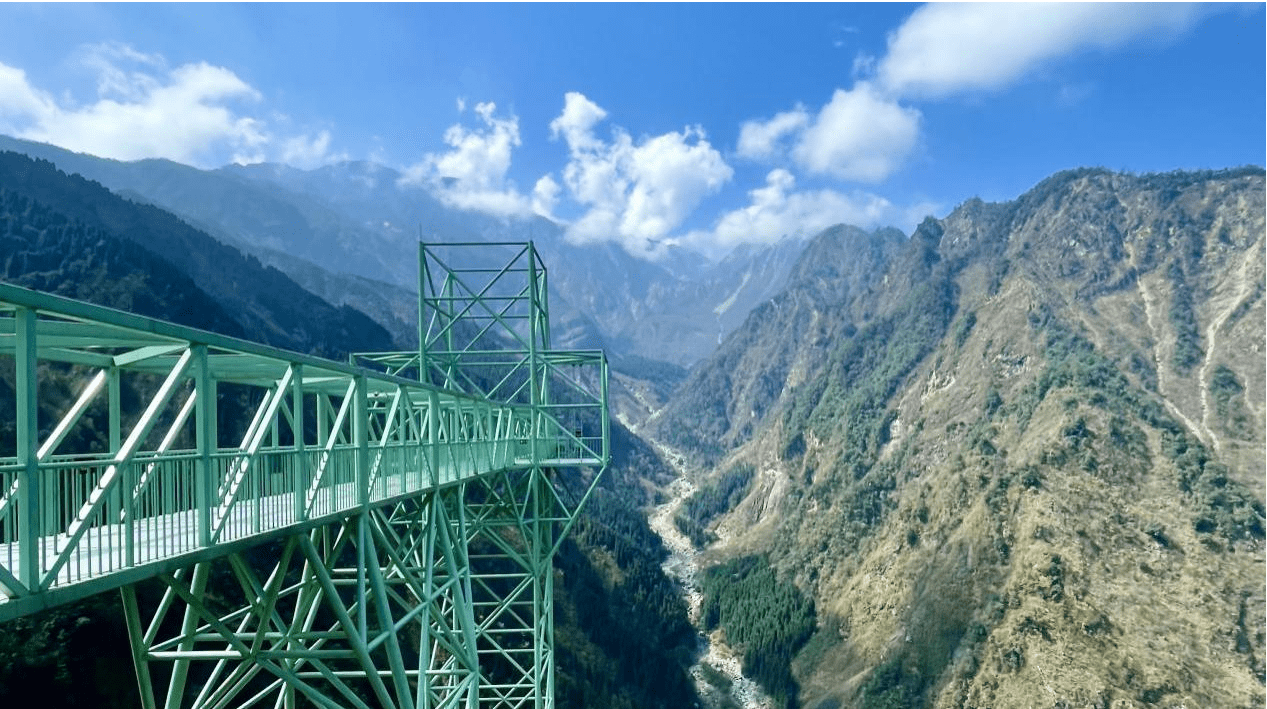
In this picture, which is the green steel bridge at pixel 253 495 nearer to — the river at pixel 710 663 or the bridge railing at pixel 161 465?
the bridge railing at pixel 161 465

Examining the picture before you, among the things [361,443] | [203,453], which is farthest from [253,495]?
[361,443]

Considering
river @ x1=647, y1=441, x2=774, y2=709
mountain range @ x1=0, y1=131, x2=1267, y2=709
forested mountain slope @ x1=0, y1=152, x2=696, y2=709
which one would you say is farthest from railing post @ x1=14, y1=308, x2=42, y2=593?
river @ x1=647, y1=441, x2=774, y2=709

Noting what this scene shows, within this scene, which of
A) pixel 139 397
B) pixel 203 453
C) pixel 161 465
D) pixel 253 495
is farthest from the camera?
pixel 139 397

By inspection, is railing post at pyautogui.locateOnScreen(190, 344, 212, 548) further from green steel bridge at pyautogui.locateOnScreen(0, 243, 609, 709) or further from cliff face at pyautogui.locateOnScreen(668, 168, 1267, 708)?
cliff face at pyautogui.locateOnScreen(668, 168, 1267, 708)

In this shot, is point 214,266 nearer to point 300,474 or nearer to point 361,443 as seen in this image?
point 361,443

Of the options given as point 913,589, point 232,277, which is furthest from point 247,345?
point 232,277
